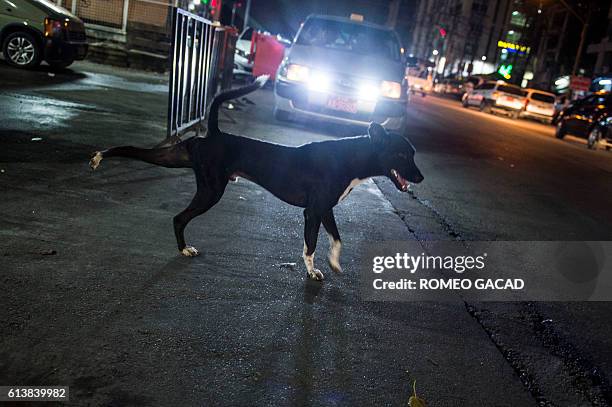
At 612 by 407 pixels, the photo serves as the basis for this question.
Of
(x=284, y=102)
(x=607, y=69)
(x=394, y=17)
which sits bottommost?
(x=284, y=102)

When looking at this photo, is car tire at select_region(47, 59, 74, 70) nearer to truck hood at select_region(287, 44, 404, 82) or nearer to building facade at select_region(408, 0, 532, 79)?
truck hood at select_region(287, 44, 404, 82)

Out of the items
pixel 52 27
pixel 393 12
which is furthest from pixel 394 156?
pixel 393 12

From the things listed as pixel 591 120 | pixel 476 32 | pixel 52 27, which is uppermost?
pixel 476 32

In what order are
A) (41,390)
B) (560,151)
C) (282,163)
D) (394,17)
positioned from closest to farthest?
(41,390)
(282,163)
(560,151)
(394,17)

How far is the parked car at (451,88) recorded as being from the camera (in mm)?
49263

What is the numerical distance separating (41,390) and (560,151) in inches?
615

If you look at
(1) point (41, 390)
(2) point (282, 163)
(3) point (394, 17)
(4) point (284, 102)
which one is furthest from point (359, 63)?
(3) point (394, 17)

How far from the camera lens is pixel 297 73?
10273mm

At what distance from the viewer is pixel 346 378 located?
8.85ft

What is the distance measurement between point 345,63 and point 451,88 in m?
44.2

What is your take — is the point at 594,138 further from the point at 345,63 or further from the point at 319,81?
the point at 319,81

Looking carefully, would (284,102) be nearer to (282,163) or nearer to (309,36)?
(309,36)

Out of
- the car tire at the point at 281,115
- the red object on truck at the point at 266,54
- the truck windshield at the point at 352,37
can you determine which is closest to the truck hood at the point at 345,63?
the truck windshield at the point at 352,37

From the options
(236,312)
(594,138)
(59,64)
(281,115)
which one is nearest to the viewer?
(236,312)
